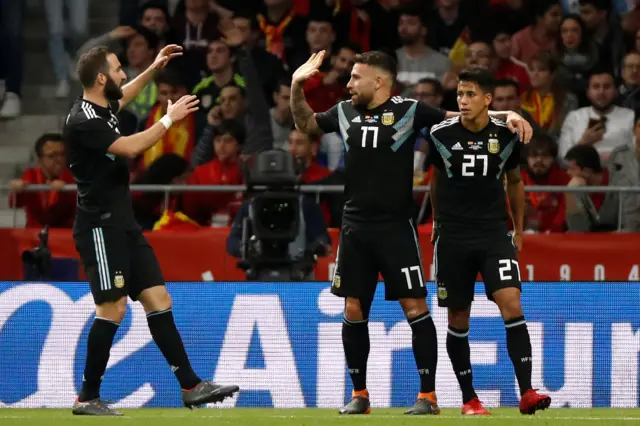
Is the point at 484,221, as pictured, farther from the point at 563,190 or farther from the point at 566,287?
the point at 563,190

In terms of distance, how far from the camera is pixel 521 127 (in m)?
8.98

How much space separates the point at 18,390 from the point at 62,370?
32 cm

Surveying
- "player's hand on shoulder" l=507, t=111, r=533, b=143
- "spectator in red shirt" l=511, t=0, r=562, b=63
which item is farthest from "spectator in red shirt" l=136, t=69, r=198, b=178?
"player's hand on shoulder" l=507, t=111, r=533, b=143

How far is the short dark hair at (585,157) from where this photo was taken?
13398 mm

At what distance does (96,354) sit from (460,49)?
24.3 ft

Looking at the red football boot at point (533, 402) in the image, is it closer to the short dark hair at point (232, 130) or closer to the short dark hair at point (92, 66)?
the short dark hair at point (92, 66)

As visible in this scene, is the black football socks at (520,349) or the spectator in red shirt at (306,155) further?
the spectator in red shirt at (306,155)

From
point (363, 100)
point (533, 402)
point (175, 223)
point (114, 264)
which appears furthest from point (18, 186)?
point (533, 402)

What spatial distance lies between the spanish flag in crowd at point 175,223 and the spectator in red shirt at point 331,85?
2.12 metres

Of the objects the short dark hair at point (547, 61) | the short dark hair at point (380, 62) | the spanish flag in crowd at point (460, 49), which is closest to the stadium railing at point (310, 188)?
the short dark hair at point (547, 61)

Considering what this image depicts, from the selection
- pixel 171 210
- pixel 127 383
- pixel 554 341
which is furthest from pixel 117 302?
pixel 171 210

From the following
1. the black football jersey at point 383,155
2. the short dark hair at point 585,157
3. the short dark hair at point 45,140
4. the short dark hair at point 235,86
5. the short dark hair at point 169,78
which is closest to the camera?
the black football jersey at point 383,155

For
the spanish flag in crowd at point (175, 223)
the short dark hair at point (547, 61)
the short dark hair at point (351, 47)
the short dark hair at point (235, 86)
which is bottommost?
the spanish flag in crowd at point (175, 223)

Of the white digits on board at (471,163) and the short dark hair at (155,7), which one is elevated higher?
the short dark hair at (155,7)
